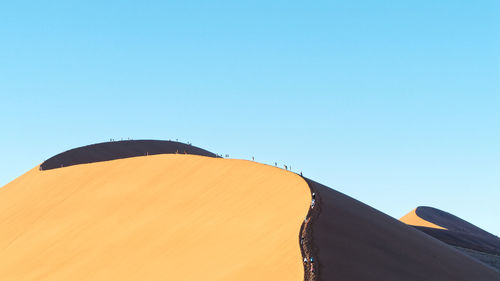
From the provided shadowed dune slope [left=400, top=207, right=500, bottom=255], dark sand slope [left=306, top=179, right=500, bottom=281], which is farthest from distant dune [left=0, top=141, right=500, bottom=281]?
shadowed dune slope [left=400, top=207, right=500, bottom=255]

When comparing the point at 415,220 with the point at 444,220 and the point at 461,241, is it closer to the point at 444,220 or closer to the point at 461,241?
the point at 444,220

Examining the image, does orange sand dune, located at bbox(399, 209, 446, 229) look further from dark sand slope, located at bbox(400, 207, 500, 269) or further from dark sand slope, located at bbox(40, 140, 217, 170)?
dark sand slope, located at bbox(40, 140, 217, 170)

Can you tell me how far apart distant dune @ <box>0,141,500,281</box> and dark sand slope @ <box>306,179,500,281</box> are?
0.23ft

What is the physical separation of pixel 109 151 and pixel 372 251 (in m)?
49.5

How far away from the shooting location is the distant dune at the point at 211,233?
22.9m

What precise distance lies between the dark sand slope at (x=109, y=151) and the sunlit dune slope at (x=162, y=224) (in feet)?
62.5

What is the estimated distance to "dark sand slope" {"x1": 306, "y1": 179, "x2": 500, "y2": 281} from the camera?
2192 centimetres

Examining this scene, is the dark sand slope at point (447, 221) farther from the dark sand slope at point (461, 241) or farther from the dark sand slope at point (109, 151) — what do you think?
the dark sand slope at point (109, 151)

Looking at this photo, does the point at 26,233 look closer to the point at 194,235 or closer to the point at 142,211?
the point at 142,211

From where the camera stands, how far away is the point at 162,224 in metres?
31.2

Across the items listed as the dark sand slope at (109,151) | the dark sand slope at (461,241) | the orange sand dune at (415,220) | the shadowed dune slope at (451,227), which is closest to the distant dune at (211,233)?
the dark sand slope at (109,151)

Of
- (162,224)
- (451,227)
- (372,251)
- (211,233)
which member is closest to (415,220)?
(451,227)

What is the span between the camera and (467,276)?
27391mm

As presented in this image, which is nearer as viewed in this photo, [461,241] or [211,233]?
[211,233]
